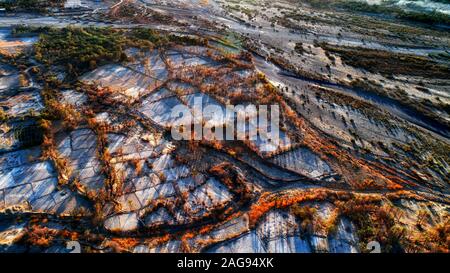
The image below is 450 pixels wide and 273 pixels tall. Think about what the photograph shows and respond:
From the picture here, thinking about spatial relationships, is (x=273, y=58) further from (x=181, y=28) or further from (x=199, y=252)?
(x=199, y=252)

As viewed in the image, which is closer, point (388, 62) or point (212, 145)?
point (212, 145)

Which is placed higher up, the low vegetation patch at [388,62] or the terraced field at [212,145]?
the low vegetation patch at [388,62]

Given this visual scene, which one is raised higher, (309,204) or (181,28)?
(181,28)

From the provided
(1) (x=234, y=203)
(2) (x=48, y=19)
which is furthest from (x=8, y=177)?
(2) (x=48, y=19)

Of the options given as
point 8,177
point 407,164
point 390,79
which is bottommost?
point 8,177

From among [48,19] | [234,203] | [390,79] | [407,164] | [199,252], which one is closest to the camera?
[199,252]

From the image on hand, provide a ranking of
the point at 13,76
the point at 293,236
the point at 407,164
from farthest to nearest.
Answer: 1. the point at 13,76
2. the point at 407,164
3. the point at 293,236

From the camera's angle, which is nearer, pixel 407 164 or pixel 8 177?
pixel 8 177

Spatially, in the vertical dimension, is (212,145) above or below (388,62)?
below

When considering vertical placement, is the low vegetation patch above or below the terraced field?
above

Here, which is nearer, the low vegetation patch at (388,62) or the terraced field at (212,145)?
the terraced field at (212,145)

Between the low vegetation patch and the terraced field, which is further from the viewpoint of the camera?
the low vegetation patch
